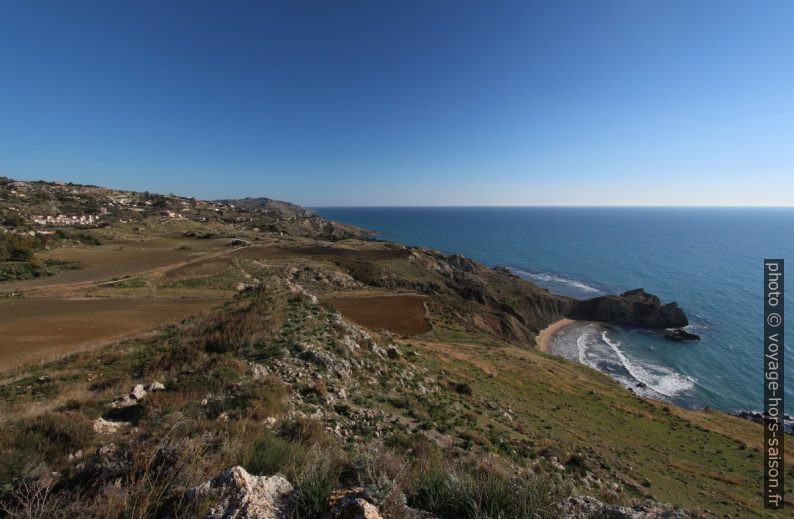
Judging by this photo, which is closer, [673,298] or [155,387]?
[155,387]

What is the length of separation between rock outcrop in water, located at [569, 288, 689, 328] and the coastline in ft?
10.9

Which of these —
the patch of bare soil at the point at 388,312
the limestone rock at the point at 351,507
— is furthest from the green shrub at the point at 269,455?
the patch of bare soil at the point at 388,312

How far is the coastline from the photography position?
50.1 meters

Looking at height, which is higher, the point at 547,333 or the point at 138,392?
the point at 138,392

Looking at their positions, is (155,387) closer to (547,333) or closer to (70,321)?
(70,321)

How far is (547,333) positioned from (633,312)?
17637 mm

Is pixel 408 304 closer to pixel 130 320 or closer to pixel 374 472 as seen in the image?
pixel 130 320

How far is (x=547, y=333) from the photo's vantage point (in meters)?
56.1

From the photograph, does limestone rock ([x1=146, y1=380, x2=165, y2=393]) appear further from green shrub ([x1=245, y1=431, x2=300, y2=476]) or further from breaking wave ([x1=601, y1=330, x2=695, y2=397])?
breaking wave ([x1=601, y1=330, x2=695, y2=397])

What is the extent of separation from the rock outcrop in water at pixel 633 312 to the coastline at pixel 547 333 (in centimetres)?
332

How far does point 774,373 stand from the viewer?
38031 mm

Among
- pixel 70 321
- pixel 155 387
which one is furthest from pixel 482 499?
pixel 70 321

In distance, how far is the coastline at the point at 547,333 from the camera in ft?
164

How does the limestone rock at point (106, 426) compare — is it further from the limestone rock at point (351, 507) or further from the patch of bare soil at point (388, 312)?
the patch of bare soil at point (388, 312)
